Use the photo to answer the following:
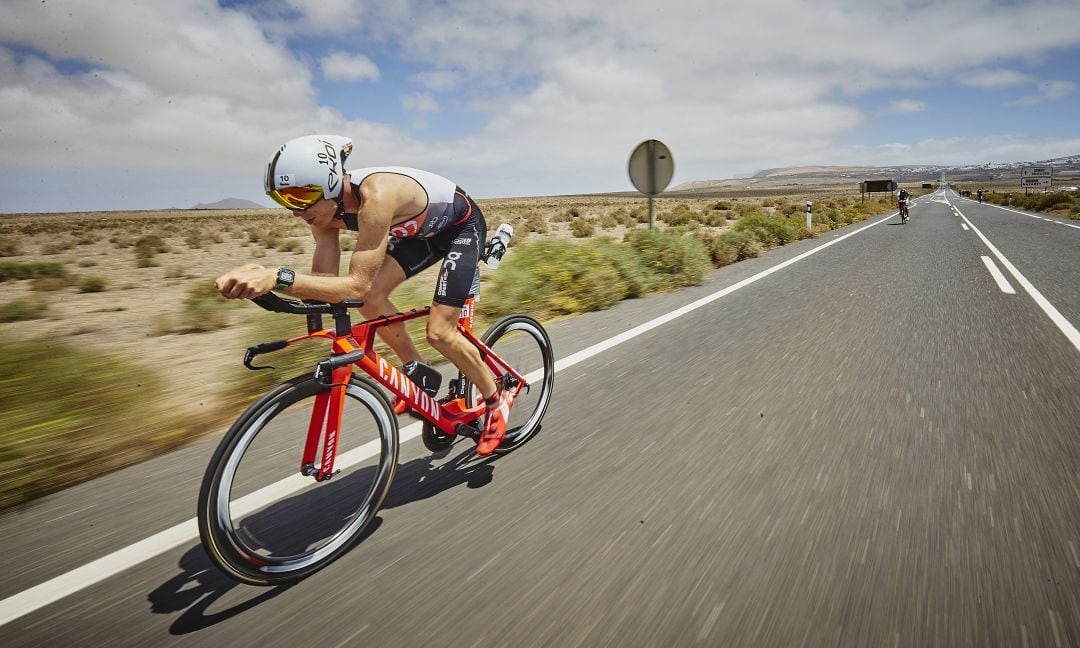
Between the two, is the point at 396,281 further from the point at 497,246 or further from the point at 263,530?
the point at 263,530

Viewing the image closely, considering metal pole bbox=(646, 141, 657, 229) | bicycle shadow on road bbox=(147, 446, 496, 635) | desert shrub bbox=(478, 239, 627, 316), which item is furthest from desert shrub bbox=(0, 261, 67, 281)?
bicycle shadow on road bbox=(147, 446, 496, 635)

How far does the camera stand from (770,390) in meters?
4.20

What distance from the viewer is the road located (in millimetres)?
1931

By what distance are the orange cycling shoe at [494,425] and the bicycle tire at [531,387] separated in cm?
12

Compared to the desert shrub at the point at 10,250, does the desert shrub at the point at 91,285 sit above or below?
below

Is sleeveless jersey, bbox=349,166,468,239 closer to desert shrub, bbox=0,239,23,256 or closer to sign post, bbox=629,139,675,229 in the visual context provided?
sign post, bbox=629,139,675,229

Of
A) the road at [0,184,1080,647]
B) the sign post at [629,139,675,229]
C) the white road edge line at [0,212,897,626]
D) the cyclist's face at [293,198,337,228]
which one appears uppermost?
the sign post at [629,139,675,229]

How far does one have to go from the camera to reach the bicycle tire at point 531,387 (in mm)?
3484

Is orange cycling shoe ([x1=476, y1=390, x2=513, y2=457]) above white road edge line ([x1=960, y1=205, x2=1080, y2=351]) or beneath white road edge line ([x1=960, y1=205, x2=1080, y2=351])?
above

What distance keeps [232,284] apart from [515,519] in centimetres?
158

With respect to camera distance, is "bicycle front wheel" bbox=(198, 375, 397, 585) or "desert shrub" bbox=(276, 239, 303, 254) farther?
"desert shrub" bbox=(276, 239, 303, 254)

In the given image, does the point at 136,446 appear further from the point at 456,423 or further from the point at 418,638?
the point at 418,638

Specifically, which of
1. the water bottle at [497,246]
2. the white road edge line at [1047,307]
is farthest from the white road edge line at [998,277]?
the water bottle at [497,246]

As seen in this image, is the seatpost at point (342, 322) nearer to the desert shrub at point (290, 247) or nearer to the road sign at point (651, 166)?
the road sign at point (651, 166)
